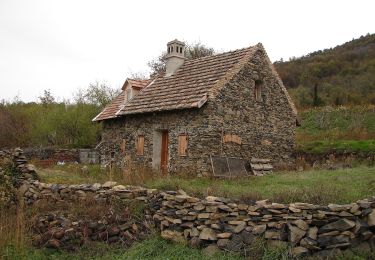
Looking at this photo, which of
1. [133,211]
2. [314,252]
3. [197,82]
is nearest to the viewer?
[314,252]

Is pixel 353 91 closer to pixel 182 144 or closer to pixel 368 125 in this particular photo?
pixel 368 125

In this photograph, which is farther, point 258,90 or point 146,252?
point 258,90

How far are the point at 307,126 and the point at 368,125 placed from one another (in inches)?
177

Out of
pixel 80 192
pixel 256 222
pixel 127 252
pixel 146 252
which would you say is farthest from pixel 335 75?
pixel 127 252

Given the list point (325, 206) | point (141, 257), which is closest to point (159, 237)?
point (141, 257)

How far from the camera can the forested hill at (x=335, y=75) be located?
3953cm

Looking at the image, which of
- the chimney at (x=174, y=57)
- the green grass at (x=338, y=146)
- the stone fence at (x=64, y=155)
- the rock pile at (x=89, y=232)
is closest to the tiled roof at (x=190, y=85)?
the chimney at (x=174, y=57)

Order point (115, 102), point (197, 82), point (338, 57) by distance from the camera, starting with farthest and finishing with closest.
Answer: point (338, 57) < point (115, 102) < point (197, 82)

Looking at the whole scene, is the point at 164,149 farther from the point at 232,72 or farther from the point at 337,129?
the point at 337,129

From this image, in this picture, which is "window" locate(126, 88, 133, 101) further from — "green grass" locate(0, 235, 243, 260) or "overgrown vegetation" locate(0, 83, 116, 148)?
"green grass" locate(0, 235, 243, 260)

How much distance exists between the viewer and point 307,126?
30641 millimetres

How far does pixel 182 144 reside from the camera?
53.4ft

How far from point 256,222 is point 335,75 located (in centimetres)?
4708

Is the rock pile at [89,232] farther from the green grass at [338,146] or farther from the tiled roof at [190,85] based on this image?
the green grass at [338,146]
